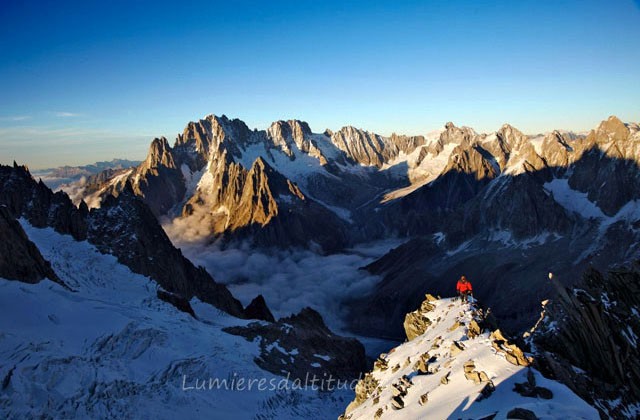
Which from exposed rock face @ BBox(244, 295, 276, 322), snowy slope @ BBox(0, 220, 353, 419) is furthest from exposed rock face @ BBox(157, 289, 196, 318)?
exposed rock face @ BBox(244, 295, 276, 322)

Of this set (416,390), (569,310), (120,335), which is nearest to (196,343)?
(120,335)

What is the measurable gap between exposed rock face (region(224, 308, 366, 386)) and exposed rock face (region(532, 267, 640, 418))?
55132 millimetres

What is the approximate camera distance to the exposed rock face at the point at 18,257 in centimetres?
7381

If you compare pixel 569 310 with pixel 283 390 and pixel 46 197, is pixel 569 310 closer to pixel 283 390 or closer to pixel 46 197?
pixel 283 390

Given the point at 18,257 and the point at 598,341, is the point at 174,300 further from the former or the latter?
the point at 598,341

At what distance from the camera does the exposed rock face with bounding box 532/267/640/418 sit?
3325 centimetres

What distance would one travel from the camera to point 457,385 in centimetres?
3538

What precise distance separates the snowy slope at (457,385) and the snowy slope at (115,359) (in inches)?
1168

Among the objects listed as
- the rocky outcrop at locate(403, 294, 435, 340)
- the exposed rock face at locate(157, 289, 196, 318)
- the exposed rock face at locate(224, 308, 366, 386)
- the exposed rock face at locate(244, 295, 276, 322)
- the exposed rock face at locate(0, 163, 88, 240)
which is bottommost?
the exposed rock face at locate(244, 295, 276, 322)

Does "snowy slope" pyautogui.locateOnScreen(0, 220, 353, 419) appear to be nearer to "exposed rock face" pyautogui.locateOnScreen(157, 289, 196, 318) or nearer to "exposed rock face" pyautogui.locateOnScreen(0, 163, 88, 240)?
"exposed rock face" pyautogui.locateOnScreen(157, 289, 196, 318)

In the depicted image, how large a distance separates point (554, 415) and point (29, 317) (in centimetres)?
6784

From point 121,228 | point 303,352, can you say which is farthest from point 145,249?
point 303,352

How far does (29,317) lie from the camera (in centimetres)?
6656

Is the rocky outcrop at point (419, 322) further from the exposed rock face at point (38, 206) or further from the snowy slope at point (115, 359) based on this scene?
the exposed rock face at point (38, 206)
